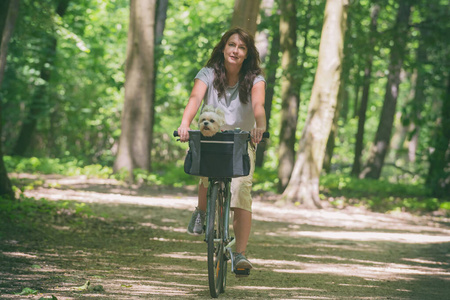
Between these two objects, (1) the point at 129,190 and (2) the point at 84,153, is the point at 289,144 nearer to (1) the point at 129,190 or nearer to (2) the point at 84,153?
(1) the point at 129,190

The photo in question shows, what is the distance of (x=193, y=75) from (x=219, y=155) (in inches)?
719

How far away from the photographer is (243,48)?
5.84m

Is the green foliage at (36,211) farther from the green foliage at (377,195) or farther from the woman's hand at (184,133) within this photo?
the green foliage at (377,195)

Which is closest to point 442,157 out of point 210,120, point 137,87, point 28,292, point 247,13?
point 247,13

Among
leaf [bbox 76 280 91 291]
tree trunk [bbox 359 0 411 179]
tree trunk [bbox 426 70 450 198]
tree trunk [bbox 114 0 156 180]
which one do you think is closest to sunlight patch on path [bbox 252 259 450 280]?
leaf [bbox 76 280 91 291]

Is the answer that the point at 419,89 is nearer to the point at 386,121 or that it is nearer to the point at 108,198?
the point at 386,121

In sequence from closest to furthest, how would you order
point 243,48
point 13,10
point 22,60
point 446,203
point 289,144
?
point 243,48, point 13,10, point 446,203, point 289,144, point 22,60

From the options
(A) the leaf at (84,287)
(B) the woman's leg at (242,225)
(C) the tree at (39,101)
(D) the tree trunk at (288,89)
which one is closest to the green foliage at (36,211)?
(A) the leaf at (84,287)

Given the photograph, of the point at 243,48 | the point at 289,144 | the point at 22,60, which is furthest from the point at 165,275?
the point at 22,60

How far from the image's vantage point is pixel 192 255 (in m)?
8.38

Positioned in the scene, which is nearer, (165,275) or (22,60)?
(165,275)

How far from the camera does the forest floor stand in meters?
5.89

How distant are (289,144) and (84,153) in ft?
36.2

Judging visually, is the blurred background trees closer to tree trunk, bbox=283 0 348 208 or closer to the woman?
tree trunk, bbox=283 0 348 208
